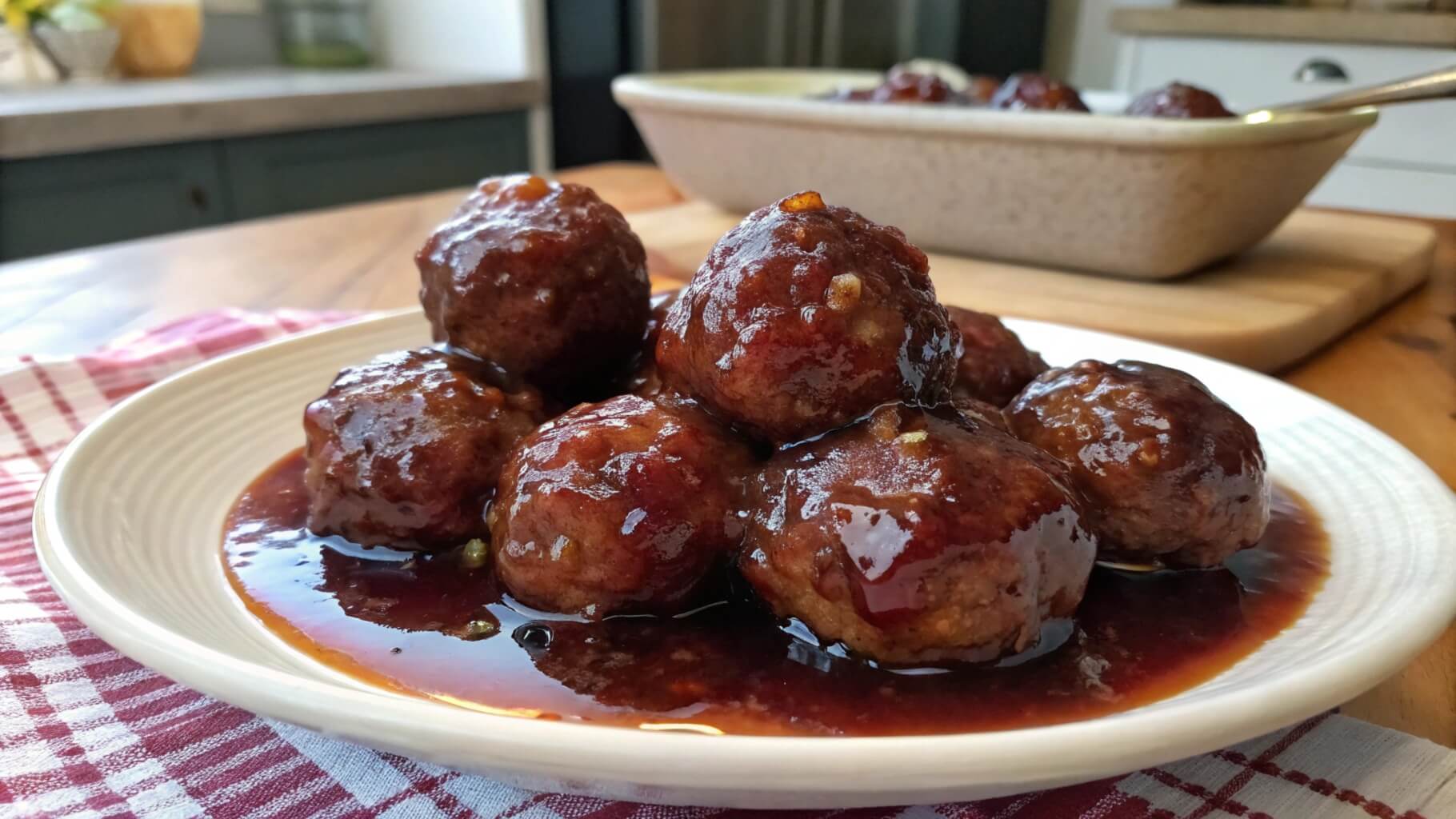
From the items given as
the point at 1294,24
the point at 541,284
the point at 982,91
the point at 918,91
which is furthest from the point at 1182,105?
the point at 1294,24

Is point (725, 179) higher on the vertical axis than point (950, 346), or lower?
lower

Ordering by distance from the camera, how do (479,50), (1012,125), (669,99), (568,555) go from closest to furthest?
(568,555) → (1012,125) → (669,99) → (479,50)

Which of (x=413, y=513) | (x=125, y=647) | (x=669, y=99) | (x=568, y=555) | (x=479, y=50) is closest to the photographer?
(x=125, y=647)

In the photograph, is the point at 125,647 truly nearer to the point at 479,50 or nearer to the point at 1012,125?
the point at 1012,125

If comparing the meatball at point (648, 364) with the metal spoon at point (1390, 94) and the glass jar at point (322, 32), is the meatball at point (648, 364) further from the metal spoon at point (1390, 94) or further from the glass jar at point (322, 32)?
the glass jar at point (322, 32)

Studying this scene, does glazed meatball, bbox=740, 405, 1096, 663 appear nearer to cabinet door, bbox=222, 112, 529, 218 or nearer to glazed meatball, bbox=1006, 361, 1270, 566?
glazed meatball, bbox=1006, 361, 1270, 566

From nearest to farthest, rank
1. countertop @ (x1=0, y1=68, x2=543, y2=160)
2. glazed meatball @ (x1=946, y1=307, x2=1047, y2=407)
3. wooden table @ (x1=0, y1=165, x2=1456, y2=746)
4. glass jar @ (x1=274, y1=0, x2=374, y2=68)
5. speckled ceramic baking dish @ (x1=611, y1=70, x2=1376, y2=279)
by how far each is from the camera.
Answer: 1. glazed meatball @ (x1=946, y1=307, x2=1047, y2=407)
2. wooden table @ (x1=0, y1=165, x2=1456, y2=746)
3. speckled ceramic baking dish @ (x1=611, y1=70, x2=1376, y2=279)
4. countertop @ (x1=0, y1=68, x2=543, y2=160)
5. glass jar @ (x1=274, y1=0, x2=374, y2=68)

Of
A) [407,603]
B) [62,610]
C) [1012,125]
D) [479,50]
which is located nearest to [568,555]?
[407,603]

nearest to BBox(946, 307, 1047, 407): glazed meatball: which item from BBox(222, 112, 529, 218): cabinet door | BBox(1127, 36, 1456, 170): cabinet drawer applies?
BBox(222, 112, 529, 218): cabinet door
